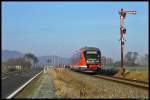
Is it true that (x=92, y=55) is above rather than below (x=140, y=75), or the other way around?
above

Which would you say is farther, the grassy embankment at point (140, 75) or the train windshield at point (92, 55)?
the train windshield at point (92, 55)

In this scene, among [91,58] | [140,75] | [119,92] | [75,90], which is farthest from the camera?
[91,58]

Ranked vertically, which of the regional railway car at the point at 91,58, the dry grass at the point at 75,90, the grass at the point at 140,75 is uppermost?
the regional railway car at the point at 91,58

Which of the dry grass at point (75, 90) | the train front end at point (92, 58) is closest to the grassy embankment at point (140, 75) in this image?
the train front end at point (92, 58)

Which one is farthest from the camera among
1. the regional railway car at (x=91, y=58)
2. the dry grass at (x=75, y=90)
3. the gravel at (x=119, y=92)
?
the regional railway car at (x=91, y=58)

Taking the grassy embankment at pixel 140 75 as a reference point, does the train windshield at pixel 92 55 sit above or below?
above

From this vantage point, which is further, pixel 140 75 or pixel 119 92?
pixel 140 75

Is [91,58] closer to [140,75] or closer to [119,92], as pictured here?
[140,75]

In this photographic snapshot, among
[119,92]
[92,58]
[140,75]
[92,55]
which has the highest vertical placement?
[92,55]

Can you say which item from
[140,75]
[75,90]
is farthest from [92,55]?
[75,90]

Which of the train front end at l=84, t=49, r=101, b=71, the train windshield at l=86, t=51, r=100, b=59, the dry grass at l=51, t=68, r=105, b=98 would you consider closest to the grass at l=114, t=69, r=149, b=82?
the train front end at l=84, t=49, r=101, b=71

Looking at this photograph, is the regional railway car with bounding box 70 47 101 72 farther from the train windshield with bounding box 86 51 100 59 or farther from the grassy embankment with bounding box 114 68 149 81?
the grassy embankment with bounding box 114 68 149 81

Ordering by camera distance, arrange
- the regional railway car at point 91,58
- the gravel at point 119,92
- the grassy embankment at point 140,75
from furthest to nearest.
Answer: the regional railway car at point 91,58, the grassy embankment at point 140,75, the gravel at point 119,92

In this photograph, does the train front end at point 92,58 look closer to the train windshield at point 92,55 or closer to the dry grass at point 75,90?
the train windshield at point 92,55
